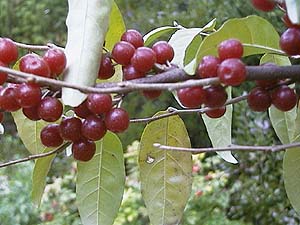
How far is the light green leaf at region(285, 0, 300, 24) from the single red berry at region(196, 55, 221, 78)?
6 centimetres

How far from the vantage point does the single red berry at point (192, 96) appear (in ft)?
1.28

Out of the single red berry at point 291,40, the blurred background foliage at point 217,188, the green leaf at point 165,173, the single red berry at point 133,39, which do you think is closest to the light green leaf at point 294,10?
the single red berry at point 291,40

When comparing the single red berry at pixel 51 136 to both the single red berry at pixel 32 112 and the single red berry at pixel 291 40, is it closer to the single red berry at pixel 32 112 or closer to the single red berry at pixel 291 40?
the single red berry at pixel 32 112

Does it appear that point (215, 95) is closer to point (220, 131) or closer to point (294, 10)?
point (294, 10)

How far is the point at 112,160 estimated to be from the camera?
1.86ft

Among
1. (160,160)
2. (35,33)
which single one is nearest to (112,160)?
(160,160)

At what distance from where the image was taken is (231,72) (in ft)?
1.19

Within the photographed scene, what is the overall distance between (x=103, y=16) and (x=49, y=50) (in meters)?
0.05

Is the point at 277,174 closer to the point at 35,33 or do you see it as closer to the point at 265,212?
the point at 265,212

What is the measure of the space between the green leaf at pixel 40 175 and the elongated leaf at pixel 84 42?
0.56ft

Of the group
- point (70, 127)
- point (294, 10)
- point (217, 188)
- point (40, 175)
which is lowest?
point (217, 188)

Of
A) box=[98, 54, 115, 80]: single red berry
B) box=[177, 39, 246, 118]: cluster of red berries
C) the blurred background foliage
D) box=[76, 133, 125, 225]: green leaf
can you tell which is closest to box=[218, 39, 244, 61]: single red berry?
box=[177, 39, 246, 118]: cluster of red berries

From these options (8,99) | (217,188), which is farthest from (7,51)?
(217,188)

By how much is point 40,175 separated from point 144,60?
0.76ft
